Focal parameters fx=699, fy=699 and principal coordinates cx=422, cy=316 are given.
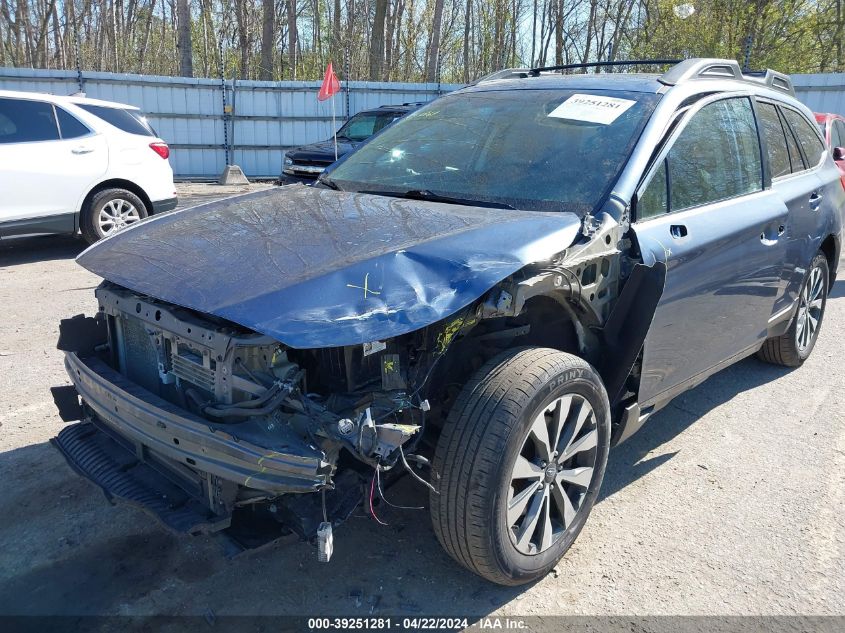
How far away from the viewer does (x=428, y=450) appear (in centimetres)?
271

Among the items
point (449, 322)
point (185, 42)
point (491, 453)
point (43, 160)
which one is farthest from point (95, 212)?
point (185, 42)

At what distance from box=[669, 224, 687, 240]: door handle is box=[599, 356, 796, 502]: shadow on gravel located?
4.15ft

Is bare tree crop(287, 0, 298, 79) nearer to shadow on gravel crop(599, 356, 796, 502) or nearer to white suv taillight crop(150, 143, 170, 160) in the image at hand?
white suv taillight crop(150, 143, 170, 160)

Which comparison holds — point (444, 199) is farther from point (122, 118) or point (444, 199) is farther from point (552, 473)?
point (122, 118)

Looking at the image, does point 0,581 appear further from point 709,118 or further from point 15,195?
point 15,195

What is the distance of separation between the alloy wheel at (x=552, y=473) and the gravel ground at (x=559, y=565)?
0.79 feet

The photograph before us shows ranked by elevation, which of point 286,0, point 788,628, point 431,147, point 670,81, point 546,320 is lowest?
point 788,628

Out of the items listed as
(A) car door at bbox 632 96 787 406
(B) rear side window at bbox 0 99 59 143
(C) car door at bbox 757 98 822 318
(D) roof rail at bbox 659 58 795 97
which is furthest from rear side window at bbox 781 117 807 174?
(B) rear side window at bbox 0 99 59 143

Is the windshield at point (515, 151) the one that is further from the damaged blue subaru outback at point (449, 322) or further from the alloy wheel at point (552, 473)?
the alloy wheel at point (552, 473)

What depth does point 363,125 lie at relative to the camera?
1323cm

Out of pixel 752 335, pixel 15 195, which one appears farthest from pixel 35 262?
pixel 752 335

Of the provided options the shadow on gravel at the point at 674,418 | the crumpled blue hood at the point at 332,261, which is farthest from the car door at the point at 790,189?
the crumpled blue hood at the point at 332,261

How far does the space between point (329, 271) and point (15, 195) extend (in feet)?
21.5

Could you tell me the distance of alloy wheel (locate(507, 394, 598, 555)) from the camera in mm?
2570
